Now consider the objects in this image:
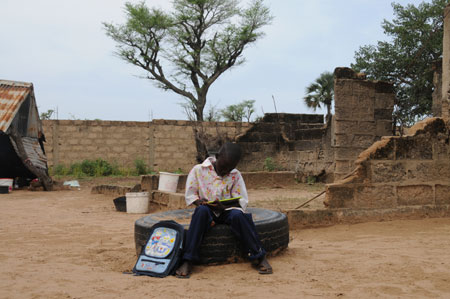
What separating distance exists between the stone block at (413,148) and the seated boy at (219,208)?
11.5 ft

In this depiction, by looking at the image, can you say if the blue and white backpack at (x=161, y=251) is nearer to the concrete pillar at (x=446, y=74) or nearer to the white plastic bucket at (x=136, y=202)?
the white plastic bucket at (x=136, y=202)

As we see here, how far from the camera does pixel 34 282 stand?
12.2 feet

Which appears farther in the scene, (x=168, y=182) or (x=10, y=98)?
(x=10, y=98)

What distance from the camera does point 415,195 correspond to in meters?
7.09

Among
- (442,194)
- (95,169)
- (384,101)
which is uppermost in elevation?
(384,101)

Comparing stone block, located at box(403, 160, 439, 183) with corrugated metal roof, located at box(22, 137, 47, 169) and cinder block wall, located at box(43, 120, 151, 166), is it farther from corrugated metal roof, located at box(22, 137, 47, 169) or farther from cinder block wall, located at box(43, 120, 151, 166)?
cinder block wall, located at box(43, 120, 151, 166)

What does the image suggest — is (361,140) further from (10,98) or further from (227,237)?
(10,98)

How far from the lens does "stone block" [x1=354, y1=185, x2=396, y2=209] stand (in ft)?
22.8

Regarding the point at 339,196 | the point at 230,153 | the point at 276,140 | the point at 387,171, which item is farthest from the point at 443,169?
the point at 276,140

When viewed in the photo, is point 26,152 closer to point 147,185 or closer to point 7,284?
point 147,185

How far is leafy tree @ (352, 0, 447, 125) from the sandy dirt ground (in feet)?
48.9

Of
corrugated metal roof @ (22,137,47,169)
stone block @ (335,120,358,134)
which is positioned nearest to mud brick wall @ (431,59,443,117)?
stone block @ (335,120,358,134)

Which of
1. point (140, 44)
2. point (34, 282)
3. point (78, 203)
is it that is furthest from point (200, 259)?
point (140, 44)

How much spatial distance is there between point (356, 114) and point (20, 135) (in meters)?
10.0
